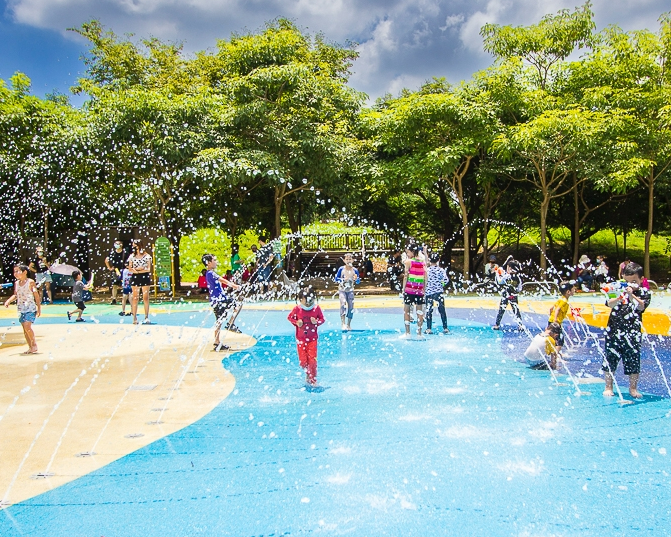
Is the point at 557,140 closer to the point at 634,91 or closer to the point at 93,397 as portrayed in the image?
the point at 634,91

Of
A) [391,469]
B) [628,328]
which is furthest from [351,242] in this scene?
[391,469]

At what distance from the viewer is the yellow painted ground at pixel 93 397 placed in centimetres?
488

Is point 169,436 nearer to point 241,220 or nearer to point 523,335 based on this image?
point 523,335

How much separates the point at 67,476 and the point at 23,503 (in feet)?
1.56

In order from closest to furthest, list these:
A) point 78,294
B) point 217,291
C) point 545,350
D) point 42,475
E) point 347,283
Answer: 1. point 42,475
2. point 545,350
3. point 217,291
4. point 347,283
5. point 78,294

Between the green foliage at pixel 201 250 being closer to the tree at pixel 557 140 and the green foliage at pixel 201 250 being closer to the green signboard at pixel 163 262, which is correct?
the green signboard at pixel 163 262

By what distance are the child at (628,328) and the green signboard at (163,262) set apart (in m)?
16.1

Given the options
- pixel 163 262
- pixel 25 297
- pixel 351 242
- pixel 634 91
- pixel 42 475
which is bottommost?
pixel 42 475

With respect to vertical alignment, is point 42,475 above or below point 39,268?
below

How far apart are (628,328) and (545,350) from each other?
1.88 metres

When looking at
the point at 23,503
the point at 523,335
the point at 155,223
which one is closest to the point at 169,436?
the point at 23,503

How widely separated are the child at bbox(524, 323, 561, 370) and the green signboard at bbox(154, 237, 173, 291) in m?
14.6

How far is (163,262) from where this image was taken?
2038 cm

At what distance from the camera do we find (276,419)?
235 inches
